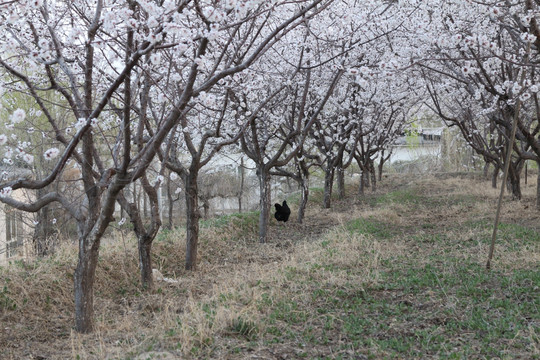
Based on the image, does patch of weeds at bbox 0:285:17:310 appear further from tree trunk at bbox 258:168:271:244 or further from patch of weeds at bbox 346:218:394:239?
patch of weeds at bbox 346:218:394:239

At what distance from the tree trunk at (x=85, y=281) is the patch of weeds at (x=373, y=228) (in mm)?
6320

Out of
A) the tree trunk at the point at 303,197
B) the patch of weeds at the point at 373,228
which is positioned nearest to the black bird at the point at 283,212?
the tree trunk at the point at 303,197

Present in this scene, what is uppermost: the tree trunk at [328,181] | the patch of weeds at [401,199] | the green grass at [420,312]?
the tree trunk at [328,181]

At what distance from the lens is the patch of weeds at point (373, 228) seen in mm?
10531

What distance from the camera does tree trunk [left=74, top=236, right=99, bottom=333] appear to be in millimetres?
5441

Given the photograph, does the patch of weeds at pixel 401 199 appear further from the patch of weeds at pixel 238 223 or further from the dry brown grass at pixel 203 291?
the patch of weeds at pixel 238 223

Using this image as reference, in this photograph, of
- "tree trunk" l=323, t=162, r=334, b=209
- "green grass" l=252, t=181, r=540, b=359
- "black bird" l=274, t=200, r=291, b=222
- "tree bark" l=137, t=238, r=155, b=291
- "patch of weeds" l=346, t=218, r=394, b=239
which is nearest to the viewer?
"green grass" l=252, t=181, r=540, b=359

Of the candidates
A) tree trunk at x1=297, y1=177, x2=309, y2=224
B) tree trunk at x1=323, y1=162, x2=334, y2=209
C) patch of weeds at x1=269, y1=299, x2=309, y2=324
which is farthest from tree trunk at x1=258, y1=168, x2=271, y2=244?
patch of weeds at x1=269, y1=299, x2=309, y2=324

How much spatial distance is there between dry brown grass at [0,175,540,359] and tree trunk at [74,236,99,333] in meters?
0.17

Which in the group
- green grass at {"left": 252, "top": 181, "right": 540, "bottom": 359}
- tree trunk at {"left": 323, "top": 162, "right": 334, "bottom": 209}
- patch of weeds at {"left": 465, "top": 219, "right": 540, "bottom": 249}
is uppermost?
tree trunk at {"left": 323, "top": 162, "right": 334, "bottom": 209}

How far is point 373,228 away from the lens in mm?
11250

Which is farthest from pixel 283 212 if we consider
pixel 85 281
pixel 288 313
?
pixel 85 281

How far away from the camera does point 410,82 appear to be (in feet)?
48.9

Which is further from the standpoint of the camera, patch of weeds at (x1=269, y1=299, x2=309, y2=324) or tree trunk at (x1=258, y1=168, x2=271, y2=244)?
tree trunk at (x1=258, y1=168, x2=271, y2=244)
